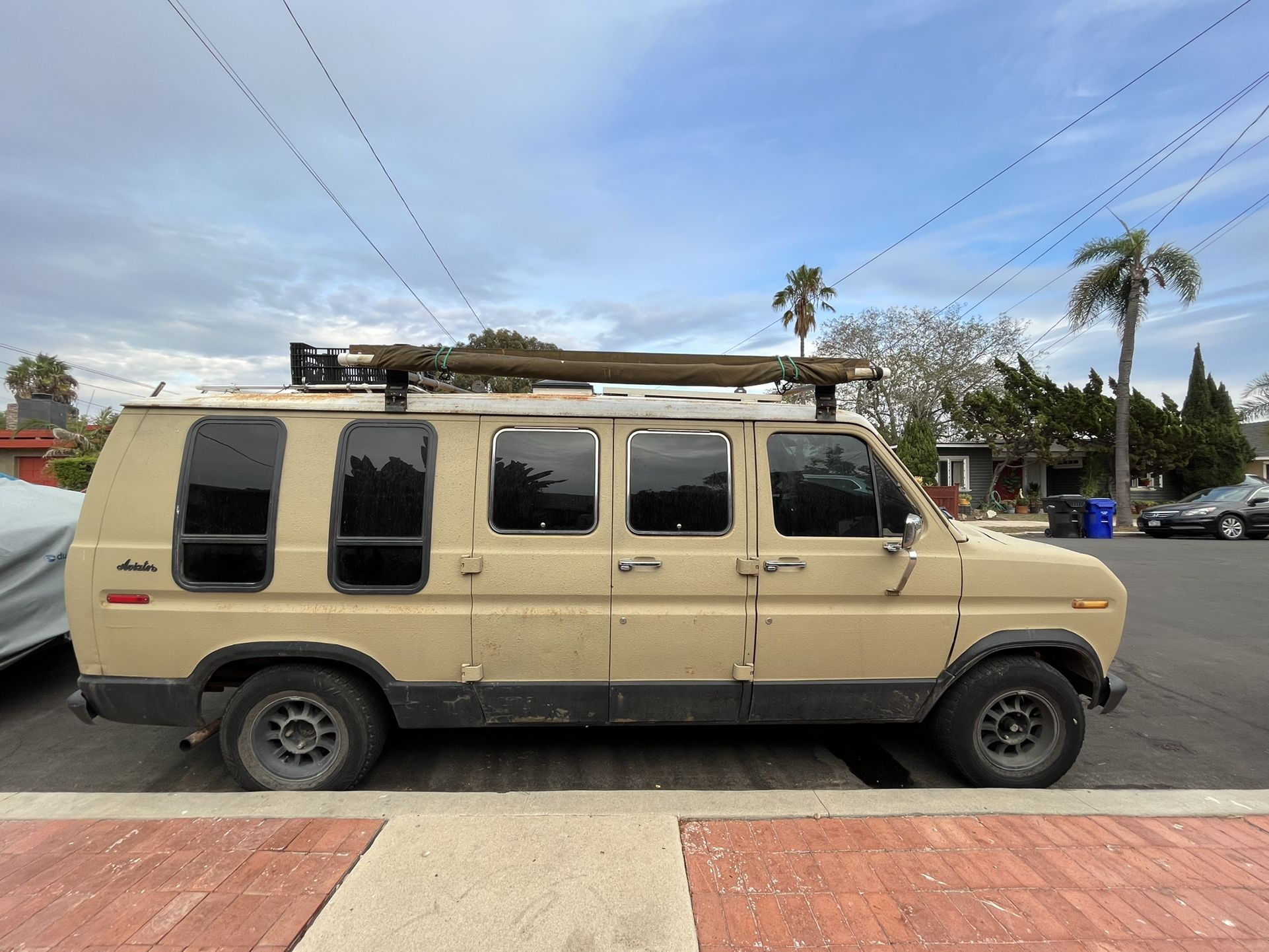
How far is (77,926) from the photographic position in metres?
2.28

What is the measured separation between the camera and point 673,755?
12.8 ft

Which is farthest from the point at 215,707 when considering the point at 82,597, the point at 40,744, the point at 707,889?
the point at 707,889

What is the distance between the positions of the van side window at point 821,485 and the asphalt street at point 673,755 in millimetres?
1441

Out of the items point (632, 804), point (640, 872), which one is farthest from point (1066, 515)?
point (640, 872)

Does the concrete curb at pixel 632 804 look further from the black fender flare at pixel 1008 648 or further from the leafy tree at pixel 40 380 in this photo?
the leafy tree at pixel 40 380

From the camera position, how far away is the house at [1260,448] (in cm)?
3584

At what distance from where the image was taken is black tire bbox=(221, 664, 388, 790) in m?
3.27

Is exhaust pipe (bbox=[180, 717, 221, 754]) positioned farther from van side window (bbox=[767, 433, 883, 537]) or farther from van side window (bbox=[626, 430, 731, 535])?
van side window (bbox=[767, 433, 883, 537])

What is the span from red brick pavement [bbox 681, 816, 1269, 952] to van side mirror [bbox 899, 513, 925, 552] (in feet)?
4.03

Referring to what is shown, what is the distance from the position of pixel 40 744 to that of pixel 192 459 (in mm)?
2560

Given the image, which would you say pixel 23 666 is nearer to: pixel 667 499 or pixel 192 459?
pixel 192 459

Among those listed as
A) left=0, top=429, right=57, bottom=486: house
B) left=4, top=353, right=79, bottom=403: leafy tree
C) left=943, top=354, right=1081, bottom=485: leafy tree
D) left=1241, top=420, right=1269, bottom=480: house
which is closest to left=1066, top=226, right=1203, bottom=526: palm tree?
left=943, top=354, right=1081, bottom=485: leafy tree

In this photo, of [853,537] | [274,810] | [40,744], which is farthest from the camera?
[40,744]

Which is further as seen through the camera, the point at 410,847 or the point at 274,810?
the point at 274,810
